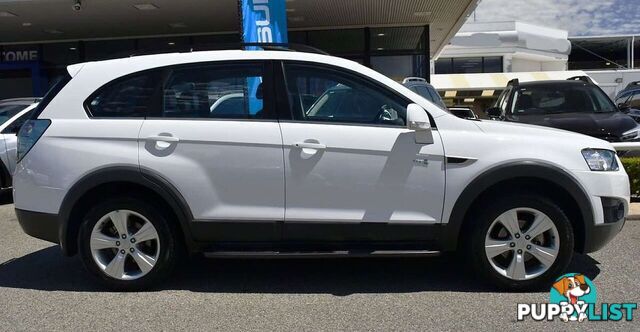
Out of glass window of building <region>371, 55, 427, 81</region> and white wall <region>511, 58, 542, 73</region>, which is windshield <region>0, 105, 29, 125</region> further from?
white wall <region>511, 58, 542, 73</region>

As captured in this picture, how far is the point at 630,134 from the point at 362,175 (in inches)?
214

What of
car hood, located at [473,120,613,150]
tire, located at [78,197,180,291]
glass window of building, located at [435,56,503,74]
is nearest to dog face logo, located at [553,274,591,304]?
car hood, located at [473,120,613,150]

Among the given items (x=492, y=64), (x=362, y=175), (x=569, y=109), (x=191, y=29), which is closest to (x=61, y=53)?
(x=191, y=29)

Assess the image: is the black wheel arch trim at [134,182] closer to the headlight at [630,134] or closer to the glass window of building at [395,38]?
the headlight at [630,134]

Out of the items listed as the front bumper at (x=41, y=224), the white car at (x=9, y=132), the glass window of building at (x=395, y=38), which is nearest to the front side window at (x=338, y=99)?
the front bumper at (x=41, y=224)

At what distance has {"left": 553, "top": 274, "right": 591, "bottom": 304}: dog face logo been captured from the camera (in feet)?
14.1

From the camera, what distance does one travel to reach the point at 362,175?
432 centimetres

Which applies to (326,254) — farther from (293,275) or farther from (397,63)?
(397,63)

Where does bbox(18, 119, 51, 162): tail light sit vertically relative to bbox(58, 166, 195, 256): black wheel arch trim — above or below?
above

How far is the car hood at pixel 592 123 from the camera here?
7.89 metres

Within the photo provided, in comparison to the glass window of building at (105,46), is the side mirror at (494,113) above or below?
below

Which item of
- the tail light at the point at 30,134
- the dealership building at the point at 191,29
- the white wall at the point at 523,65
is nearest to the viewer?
the tail light at the point at 30,134
